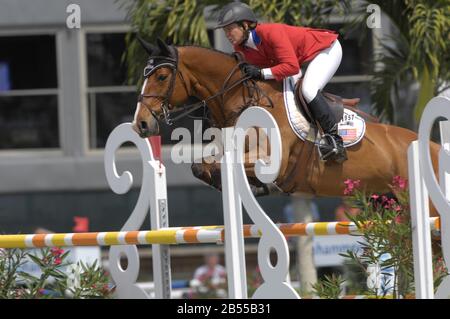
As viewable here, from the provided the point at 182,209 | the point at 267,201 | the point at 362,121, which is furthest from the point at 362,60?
the point at 362,121

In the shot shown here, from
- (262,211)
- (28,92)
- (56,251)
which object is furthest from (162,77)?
(28,92)

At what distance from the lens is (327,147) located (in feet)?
20.1

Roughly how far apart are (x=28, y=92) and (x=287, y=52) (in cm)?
841

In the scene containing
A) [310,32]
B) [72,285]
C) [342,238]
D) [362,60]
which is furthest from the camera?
[362,60]

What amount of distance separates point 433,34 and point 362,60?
4977 millimetres

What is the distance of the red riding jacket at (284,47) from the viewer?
19.4 feet

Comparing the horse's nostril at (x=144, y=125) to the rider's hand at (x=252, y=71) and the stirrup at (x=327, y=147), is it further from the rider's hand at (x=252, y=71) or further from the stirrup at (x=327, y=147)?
the stirrup at (x=327, y=147)

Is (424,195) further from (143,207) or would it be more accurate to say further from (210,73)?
(210,73)

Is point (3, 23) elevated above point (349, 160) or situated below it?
above

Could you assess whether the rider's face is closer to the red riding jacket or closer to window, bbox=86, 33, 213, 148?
the red riding jacket

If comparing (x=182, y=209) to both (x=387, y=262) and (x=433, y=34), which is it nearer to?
(x=433, y=34)

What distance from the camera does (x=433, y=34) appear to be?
331 inches

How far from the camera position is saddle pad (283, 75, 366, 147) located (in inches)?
242

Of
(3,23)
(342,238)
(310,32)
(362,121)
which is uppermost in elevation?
(3,23)
